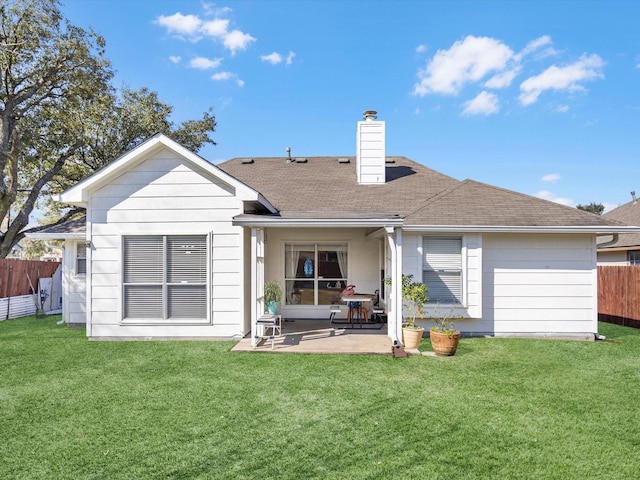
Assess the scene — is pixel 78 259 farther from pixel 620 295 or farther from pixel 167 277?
pixel 620 295

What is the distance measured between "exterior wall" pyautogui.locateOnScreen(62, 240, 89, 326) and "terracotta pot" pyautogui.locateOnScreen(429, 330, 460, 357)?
29.1 feet

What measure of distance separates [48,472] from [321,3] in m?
13.7

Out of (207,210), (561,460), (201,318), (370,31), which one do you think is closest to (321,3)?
(370,31)

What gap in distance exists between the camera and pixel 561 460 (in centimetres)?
337

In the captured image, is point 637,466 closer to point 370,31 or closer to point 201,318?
point 201,318

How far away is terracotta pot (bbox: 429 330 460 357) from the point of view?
6758mm

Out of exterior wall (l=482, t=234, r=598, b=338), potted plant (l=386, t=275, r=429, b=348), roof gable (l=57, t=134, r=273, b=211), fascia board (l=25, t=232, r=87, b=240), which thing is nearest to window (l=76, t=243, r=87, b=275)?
fascia board (l=25, t=232, r=87, b=240)

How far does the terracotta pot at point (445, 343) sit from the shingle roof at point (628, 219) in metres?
9.71

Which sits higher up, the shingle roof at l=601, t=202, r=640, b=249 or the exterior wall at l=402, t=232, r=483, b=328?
the shingle roof at l=601, t=202, r=640, b=249

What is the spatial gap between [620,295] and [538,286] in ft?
15.0

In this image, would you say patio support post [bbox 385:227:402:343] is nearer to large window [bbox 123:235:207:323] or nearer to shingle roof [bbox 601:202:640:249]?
large window [bbox 123:235:207:323]

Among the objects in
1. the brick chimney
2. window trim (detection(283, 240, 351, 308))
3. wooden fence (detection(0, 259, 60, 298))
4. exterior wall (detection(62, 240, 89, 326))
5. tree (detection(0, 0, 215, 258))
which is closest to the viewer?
exterior wall (detection(62, 240, 89, 326))

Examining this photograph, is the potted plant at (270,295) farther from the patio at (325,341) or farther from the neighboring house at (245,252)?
the patio at (325,341)

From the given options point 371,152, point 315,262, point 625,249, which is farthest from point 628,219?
point 315,262
